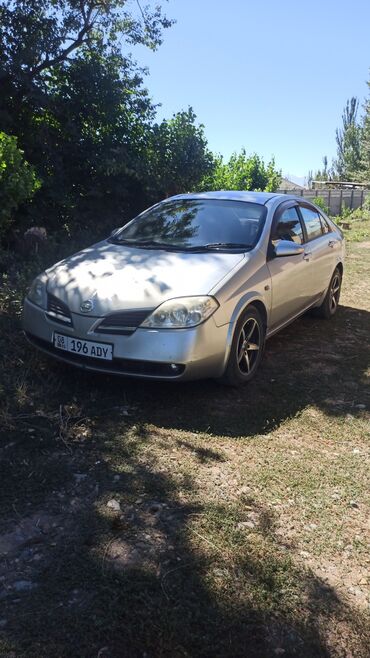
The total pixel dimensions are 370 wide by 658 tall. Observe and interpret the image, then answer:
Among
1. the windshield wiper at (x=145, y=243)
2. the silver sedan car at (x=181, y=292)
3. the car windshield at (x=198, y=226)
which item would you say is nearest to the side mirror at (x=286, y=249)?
the silver sedan car at (x=181, y=292)

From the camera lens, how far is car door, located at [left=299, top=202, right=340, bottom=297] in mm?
→ 5934

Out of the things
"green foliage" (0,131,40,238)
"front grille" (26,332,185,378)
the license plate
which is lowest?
"front grille" (26,332,185,378)

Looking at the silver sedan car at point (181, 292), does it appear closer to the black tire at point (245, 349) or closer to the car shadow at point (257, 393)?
the black tire at point (245, 349)

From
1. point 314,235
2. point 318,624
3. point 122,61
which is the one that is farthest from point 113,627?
point 122,61

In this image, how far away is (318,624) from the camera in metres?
2.18

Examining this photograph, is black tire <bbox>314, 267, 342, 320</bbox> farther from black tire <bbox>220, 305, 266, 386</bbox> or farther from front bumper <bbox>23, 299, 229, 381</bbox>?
front bumper <bbox>23, 299, 229, 381</bbox>

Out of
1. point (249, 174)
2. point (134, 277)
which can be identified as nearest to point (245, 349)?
point (134, 277)

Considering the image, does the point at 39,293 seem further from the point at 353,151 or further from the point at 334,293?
the point at 353,151

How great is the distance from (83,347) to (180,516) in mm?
1579

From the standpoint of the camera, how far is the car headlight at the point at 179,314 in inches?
150

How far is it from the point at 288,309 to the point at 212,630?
A: 357 centimetres

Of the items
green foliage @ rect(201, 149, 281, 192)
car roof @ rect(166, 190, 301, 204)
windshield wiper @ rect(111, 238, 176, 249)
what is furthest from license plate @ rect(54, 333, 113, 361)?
green foliage @ rect(201, 149, 281, 192)

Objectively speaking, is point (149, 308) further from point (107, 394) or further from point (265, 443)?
point (265, 443)

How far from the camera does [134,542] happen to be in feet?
8.39
